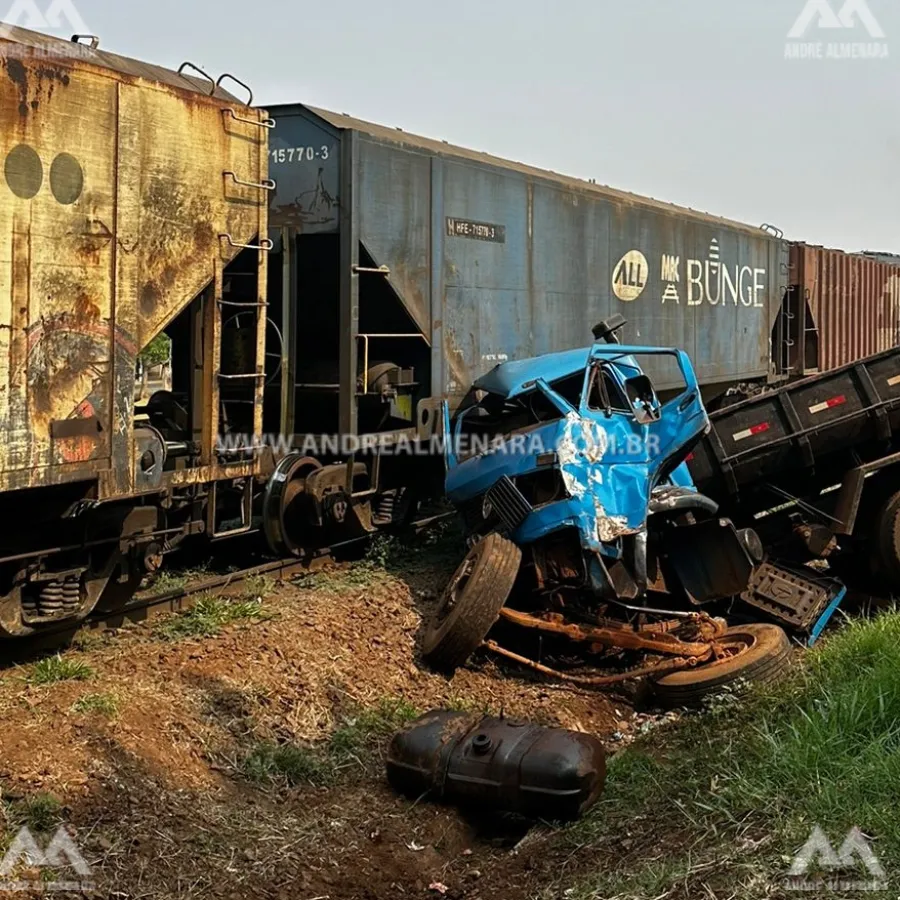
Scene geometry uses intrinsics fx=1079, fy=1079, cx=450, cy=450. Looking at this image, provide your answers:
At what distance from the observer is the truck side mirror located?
26.0ft

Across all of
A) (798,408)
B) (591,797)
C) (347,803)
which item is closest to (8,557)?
(347,803)

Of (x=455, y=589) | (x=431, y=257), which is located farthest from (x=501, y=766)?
(x=431, y=257)

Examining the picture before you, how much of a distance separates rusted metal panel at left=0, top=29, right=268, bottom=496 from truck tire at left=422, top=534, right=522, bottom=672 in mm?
2194

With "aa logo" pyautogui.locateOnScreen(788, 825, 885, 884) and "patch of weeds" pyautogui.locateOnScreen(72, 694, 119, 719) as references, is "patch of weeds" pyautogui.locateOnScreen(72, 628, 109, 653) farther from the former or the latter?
"aa logo" pyautogui.locateOnScreen(788, 825, 885, 884)

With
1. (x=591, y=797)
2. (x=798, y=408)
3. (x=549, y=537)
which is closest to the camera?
(x=591, y=797)

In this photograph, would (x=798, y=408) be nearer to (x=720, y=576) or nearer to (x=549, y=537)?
(x=720, y=576)

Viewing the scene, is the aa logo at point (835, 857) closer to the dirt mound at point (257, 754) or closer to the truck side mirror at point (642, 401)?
the dirt mound at point (257, 754)

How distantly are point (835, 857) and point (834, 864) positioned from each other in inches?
2.2

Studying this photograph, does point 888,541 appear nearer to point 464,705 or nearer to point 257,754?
point 464,705

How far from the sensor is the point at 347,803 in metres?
5.36

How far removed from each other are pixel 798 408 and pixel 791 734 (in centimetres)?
426

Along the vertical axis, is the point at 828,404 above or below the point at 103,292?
below

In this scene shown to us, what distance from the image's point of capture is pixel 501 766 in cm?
513

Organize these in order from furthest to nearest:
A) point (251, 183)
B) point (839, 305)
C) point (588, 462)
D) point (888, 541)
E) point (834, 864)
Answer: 1. point (839, 305)
2. point (888, 541)
3. point (588, 462)
4. point (251, 183)
5. point (834, 864)
